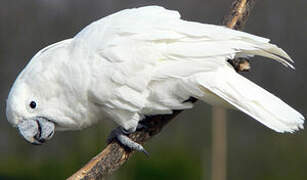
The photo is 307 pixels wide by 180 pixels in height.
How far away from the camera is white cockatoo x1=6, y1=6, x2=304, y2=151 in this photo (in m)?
1.33

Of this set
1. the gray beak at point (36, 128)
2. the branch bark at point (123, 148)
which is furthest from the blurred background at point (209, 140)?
the gray beak at point (36, 128)

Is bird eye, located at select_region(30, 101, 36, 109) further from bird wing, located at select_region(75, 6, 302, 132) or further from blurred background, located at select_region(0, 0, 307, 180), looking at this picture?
blurred background, located at select_region(0, 0, 307, 180)

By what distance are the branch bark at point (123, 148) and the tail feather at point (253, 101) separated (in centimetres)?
15

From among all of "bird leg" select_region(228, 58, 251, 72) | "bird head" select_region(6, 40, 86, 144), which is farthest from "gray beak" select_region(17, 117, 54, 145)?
"bird leg" select_region(228, 58, 251, 72)

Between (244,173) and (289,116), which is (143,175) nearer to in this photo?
(244,173)

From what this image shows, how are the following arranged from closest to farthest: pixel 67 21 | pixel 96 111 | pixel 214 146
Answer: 1. pixel 96 111
2. pixel 214 146
3. pixel 67 21

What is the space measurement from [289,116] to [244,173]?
84 cm

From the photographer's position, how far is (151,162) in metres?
2.12

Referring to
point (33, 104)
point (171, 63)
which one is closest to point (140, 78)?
point (171, 63)

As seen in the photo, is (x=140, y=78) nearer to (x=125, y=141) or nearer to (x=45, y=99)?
(x=125, y=141)

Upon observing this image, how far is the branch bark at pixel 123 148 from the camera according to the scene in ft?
4.21

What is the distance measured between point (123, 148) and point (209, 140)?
792 mm

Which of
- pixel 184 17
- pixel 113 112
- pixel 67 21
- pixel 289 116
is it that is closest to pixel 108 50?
pixel 113 112

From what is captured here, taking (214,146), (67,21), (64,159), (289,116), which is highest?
(289,116)
